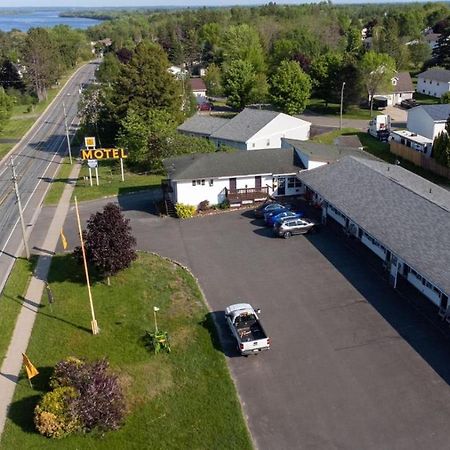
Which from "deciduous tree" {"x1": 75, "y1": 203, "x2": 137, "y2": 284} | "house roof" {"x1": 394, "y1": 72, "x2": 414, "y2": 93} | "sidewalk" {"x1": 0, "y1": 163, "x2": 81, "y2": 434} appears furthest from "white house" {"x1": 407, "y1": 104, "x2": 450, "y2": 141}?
"sidewalk" {"x1": 0, "y1": 163, "x2": 81, "y2": 434}

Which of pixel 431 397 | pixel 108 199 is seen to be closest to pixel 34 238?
pixel 108 199

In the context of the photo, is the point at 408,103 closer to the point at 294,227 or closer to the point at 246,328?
the point at 294,227

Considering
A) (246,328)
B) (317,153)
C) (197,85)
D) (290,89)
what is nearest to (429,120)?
(317,153)

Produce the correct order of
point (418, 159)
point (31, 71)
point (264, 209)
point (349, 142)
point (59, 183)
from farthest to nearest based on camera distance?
point (31, 71), point (349, 142), point (418, 159), point (59, 183), point (264, 209)

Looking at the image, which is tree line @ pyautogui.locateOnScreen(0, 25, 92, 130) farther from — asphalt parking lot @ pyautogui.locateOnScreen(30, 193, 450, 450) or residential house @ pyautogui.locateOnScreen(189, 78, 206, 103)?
asphalt parking lot @ pyautogui.locateOnScreen(30, 193, 450, 450)

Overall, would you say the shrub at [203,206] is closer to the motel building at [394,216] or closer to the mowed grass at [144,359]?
the motel building at [394,216]

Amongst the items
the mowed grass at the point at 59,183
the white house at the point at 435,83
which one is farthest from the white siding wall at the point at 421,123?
the mowed grass at the point at 59,183
